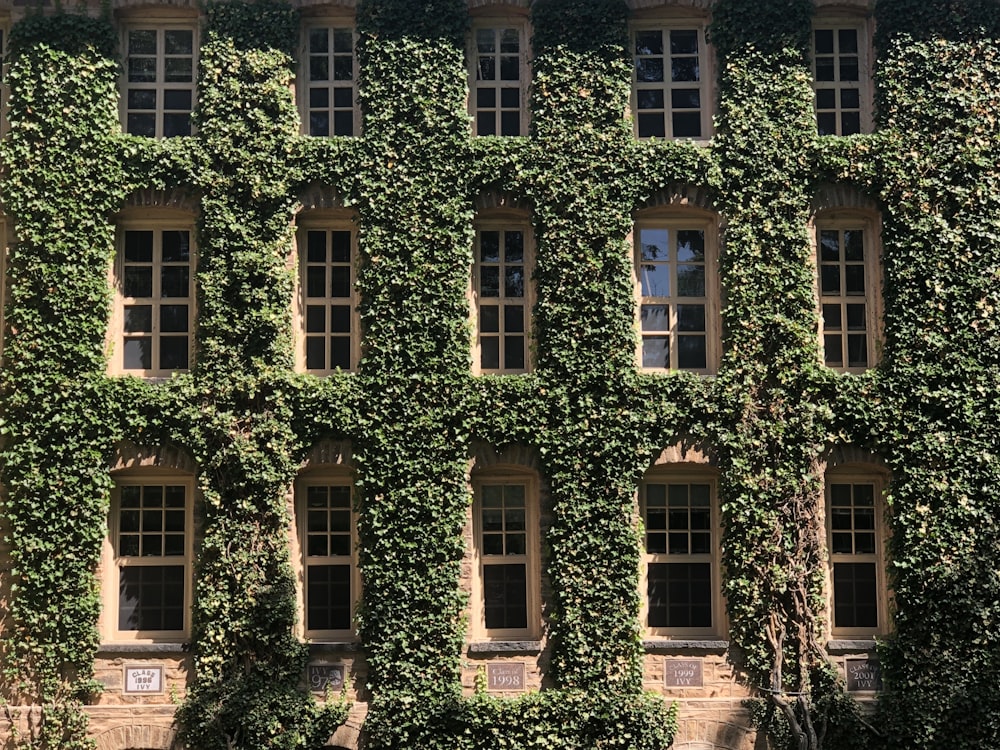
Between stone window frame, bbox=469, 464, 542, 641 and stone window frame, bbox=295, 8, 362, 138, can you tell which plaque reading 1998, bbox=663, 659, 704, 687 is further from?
stone window frame, bbox=295, 8, 362, 138

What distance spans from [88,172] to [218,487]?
4.48 meters

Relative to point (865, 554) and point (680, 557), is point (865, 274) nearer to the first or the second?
point (865, 554)

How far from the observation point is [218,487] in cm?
1416

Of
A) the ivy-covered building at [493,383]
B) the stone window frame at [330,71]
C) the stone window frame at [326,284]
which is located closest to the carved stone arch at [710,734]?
the ivy-covered building at [493,383]

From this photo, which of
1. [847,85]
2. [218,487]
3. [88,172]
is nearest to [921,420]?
[847,85]

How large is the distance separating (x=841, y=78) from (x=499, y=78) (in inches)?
188

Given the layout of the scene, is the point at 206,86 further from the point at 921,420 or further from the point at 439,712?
the point at 921,420

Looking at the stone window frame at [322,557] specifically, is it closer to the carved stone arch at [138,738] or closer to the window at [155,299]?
the carved stone arch at [138,738]

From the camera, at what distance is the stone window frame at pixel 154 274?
14.7 meters

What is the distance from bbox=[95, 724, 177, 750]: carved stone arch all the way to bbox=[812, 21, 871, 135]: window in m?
11.9

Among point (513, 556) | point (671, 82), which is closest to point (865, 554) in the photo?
point (513, 556)

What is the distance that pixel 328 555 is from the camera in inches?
572

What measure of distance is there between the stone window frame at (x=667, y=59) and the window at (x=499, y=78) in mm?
1513

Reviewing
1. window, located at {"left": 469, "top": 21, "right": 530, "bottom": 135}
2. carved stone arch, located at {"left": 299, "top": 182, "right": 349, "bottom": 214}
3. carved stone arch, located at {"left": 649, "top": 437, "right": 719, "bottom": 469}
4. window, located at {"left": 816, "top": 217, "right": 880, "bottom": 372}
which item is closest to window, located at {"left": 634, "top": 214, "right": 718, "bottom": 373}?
carved stone arch, located at {"left": 649, "top": 437, "right": 719, "bottom": 469}
